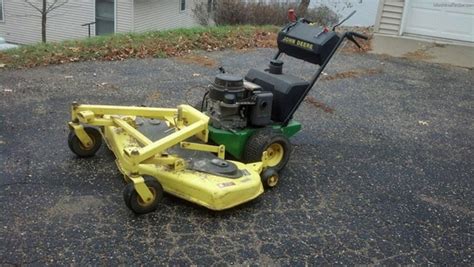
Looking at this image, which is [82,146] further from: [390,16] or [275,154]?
[390,16]

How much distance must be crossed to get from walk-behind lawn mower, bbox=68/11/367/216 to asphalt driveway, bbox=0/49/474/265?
0.67 ft

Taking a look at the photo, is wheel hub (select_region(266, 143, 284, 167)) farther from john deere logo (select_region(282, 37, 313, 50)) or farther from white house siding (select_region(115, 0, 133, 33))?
white house siding (select_region(115, 0, 133, 33))

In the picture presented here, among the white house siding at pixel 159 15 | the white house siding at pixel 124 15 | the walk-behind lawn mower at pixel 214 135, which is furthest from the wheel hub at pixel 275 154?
the white house siding at pixel 159 15

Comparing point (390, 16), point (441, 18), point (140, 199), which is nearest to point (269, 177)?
point (140, 199)

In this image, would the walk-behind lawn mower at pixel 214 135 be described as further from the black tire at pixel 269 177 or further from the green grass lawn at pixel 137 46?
the green grass lawn at pixel 137 46

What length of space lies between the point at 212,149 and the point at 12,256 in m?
1.72

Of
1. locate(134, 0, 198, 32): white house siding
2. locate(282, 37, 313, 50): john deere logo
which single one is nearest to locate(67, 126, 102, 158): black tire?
locate(282, 37, 313, 50): john deere logo

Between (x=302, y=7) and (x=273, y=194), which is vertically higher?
(x=302, y=7)

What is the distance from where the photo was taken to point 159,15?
19.0 meters

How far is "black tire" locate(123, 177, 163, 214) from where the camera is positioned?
145 inches

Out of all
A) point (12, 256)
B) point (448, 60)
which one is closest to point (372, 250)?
point (12, 256)

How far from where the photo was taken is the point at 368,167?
5156 millimetres

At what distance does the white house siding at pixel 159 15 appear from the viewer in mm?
17609

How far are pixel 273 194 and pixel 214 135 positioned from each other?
2.35 ft
